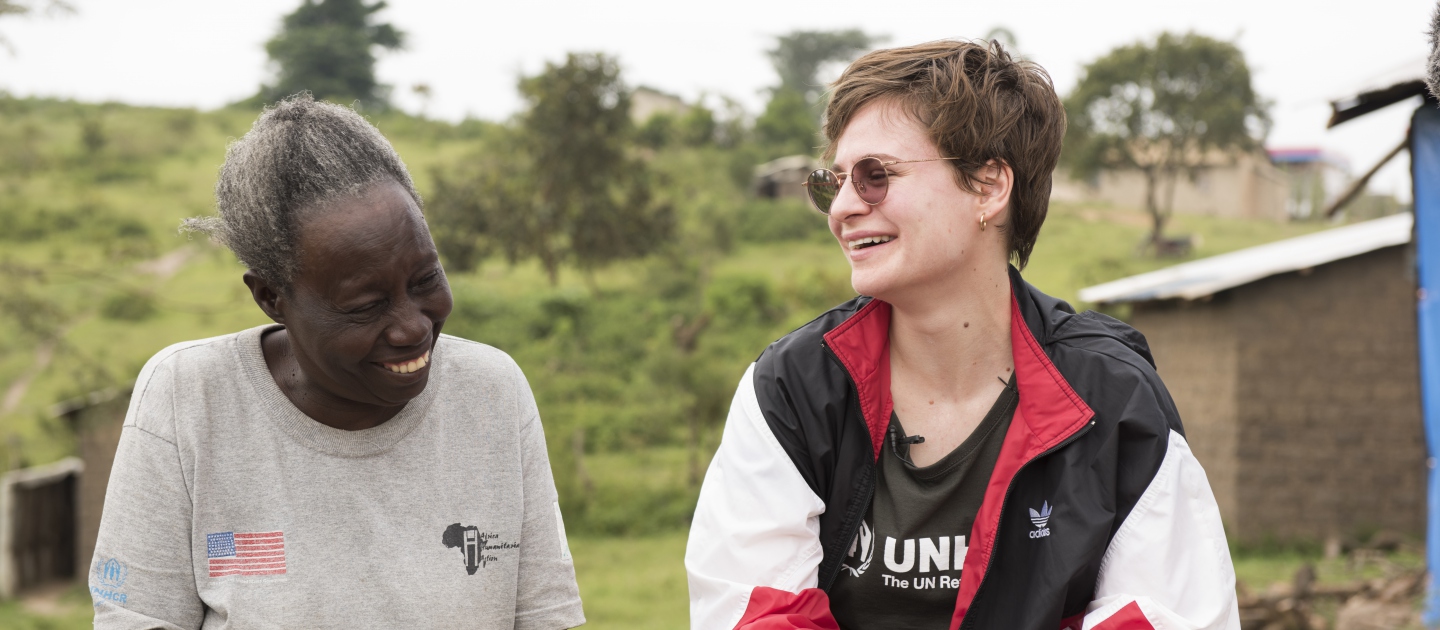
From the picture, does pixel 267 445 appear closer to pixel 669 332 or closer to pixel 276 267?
pixel 276 267

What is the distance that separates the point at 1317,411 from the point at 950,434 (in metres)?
9.55

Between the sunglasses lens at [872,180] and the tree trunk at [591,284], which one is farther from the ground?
the sunglasses lens at [872,180]

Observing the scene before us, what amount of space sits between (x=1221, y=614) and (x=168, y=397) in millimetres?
1809

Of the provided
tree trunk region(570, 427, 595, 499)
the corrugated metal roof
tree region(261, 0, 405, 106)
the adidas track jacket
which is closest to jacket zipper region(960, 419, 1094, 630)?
the adidas track jacket

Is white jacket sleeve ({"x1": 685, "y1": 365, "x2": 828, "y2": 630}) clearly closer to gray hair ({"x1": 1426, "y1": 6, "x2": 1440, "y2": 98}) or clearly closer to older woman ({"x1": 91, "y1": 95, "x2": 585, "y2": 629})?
older woman ({"x1": 91, "y1": 95, "x2": 585, "y2": 629})

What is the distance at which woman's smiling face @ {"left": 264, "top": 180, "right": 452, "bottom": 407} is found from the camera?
181 cm

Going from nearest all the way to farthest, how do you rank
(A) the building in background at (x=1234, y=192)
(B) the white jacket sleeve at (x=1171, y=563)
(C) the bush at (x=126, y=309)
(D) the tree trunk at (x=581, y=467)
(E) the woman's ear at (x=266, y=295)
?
(E) the woman's ear at (x=266, y=295)
(B) the white jacket sleeve at (x=1171, y=563)
(D) the tree trunk at (x=581, y=467)
(C) the bush at (x=126, y=309)
(A) the building in background at (x=1234, y=192)

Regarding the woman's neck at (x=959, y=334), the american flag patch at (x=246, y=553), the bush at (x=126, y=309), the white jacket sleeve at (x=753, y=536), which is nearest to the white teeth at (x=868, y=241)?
the woman's neck at (x=959, y=334)

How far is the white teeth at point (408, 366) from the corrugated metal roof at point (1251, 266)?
9.48 metres

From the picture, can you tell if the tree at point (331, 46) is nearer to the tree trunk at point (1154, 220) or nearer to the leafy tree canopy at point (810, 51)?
the leafy tree canopy at point (810, 51)

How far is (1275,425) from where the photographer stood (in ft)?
34.2

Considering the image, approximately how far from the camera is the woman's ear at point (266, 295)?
1.88 meters

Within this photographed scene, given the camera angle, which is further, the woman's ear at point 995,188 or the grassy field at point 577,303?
the grassy field at point 577,303

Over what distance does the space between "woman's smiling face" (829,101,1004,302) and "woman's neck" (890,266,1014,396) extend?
0.07 meters
